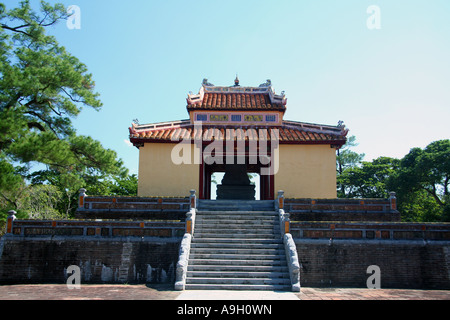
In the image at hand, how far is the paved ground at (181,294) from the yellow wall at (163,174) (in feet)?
20.4

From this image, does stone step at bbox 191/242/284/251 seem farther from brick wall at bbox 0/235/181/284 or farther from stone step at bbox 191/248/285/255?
brick wall at bbox 0/235/181/284

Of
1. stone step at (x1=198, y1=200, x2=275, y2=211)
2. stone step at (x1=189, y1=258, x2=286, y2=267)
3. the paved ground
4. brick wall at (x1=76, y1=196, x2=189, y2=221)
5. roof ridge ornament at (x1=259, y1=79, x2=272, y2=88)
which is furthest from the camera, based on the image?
roof ridge ornament at (x1=259, y1=79, x2=272, y2=88)

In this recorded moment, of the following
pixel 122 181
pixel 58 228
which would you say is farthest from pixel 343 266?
pixel 122 181

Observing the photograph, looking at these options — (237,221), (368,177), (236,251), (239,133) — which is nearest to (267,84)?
(239,133)

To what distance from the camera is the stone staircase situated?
9977 millimetres

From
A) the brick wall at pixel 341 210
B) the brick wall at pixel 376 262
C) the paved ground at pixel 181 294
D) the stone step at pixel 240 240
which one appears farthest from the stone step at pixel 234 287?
the brick wall at pixel 341 210

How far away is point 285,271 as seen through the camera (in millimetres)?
10289

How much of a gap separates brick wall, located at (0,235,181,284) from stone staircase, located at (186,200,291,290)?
1.01 metres

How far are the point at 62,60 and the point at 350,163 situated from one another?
91.6ft

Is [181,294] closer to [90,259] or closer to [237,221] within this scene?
[90,259]

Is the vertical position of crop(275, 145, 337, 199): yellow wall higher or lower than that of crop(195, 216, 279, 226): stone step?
higher

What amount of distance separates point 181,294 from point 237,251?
2.57m

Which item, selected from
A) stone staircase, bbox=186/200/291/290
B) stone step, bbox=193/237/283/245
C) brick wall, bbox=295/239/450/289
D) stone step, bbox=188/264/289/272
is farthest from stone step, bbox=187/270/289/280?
stone step, bbox=193/237/283/245

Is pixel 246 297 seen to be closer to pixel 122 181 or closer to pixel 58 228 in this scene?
pixel 58 228
